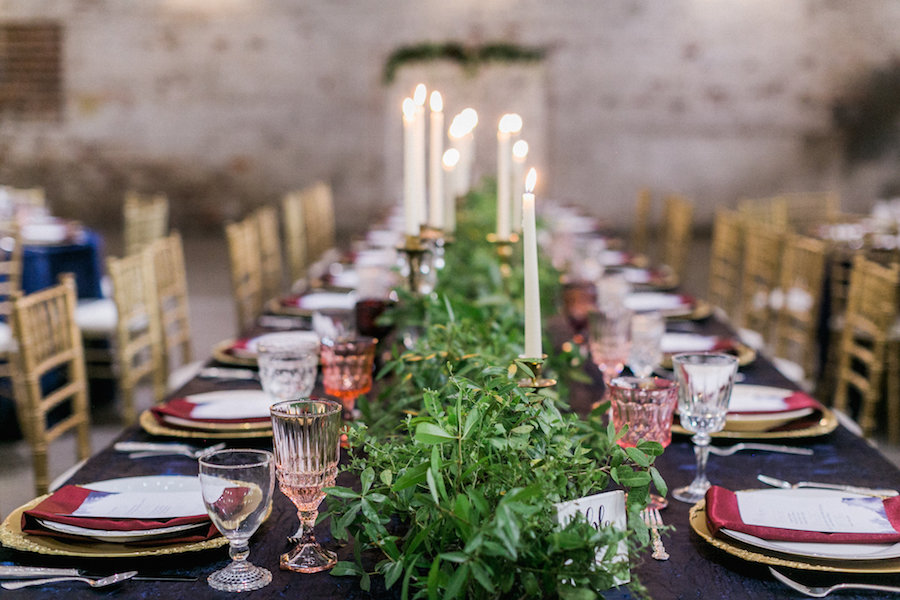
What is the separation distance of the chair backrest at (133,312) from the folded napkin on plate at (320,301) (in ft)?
1.62

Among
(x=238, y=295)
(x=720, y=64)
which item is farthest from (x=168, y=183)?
(x=238, y=295)

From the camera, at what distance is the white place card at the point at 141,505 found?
1.32m

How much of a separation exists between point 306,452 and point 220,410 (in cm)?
75

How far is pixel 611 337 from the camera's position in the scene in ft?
6.35

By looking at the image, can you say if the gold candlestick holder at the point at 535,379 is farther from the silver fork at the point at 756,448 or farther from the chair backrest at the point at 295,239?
the chair backrest at the point at 295,239

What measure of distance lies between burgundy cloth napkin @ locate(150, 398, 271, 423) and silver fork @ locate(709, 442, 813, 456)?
868 millimetres

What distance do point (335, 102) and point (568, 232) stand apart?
7.25 metres

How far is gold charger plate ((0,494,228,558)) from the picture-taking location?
4.03 ft

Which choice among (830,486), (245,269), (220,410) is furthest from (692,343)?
(245,269)

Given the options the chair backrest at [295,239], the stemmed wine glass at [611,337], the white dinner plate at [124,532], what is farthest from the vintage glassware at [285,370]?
the chair backrest at [295,239]

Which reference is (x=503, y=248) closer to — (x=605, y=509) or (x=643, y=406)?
(x=643, y=406)

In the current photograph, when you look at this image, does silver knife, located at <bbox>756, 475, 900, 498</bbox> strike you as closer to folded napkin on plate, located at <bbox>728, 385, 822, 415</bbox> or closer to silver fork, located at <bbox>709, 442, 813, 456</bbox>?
silver fork, located at <bbox>709, 442, 813, 456</bbox>

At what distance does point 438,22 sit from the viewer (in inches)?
406

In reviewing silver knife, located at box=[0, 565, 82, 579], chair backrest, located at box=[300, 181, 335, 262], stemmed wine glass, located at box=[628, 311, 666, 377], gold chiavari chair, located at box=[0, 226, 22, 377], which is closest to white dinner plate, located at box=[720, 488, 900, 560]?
stemmed wine glass, located at box=[628, 311, 666, 377]
